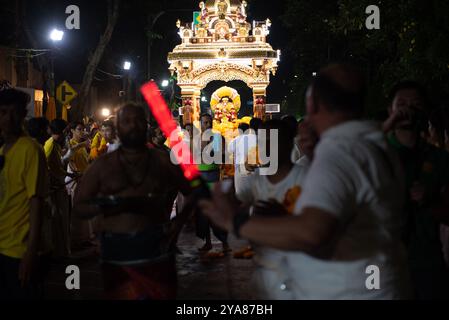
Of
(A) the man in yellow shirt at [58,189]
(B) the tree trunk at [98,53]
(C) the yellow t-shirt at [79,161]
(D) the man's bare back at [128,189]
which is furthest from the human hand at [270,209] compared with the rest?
(B) the tree trunk at [98,53]

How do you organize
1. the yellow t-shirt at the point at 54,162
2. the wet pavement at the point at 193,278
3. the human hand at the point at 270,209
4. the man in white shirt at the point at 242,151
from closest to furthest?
the human hand at the point at 270,209
the wet pavement at the point at 193,278
the yellow t-shirt at the point at 54,162
the man in white shirt at the point at 242,151

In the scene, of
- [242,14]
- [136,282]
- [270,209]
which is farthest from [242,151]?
[242,14]

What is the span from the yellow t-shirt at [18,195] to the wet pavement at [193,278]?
8.06 ft

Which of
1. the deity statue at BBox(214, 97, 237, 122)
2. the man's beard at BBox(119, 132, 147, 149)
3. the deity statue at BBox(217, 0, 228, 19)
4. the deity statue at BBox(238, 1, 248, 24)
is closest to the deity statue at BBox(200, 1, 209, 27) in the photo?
the deity statue at BBox(217, 0, 228, 19)

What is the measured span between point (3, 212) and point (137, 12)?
23.5m

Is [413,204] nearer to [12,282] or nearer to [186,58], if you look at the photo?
[12,282]

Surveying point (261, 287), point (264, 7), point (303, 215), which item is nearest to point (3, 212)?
point (261, 287)

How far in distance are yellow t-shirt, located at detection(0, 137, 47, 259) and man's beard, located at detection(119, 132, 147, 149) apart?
0.65 meters

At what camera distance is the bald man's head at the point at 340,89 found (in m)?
2.64

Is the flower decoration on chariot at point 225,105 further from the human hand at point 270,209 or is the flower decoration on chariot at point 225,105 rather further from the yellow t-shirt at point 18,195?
the human hand at point 270,209

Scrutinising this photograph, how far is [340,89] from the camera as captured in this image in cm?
263

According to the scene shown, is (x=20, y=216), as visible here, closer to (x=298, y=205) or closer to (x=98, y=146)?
(x=298, y=205)

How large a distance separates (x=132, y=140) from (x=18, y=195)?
91 cm

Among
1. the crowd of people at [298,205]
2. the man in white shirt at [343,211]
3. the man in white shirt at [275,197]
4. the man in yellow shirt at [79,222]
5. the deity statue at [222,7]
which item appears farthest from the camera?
the deity statue at [222,7]
